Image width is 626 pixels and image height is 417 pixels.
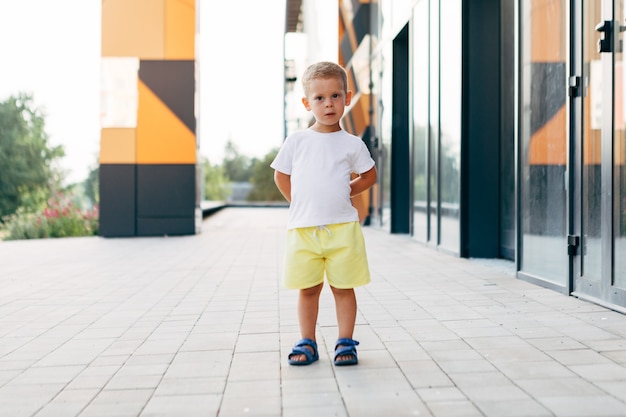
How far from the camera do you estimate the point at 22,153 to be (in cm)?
5288

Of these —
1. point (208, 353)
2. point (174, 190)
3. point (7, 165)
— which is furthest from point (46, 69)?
point (208, 353)

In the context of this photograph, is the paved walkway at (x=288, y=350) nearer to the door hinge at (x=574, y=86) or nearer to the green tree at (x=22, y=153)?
the door hinge at (x=574, y=86)

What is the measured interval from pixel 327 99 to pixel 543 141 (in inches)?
119

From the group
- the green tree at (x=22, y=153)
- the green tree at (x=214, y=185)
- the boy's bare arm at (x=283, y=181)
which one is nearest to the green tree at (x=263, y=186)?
the green tree at (x=214, y=185)

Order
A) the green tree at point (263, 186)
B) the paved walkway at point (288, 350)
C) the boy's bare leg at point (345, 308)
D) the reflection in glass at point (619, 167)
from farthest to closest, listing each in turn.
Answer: the green tree at point (263, 186)
the reflection in glass at point (619, 167)
the boy's bare leg at point (345, 308)
the paved walkway at point (288, 350)

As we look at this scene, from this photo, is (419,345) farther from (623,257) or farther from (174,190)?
(174,190)

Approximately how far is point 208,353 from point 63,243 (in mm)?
8550

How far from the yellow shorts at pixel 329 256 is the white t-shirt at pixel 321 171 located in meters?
0.05

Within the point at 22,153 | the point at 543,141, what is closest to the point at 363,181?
the point at 543,141

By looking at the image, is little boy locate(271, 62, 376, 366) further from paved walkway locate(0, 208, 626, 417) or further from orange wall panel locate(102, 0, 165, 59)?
orange wall panel locate(102, 0, 165, 59)

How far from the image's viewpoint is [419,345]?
3498 mm

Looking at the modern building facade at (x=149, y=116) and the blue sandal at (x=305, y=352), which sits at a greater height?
the modern building facade at (x=149, y=116)

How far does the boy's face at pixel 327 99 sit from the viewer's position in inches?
120

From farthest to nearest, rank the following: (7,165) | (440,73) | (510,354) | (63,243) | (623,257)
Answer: (7,165) < (63,243) < (440,73) < (623,257) < (510,354)
